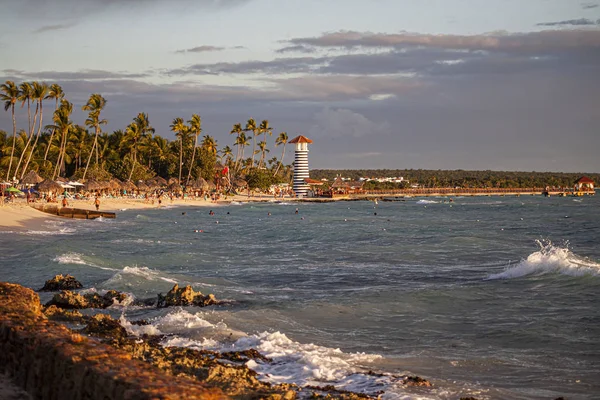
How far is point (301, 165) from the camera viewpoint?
116 meters

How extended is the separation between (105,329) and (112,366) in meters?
5.36

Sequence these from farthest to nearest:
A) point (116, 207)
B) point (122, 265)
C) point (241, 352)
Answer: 1. point (116, 207)
2. point (122, 265)
3. point (241, 352)

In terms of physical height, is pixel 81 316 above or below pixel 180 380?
below

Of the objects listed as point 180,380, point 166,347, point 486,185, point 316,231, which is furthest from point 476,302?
point 486,185

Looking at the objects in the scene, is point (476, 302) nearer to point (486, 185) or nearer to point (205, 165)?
point (205, 165)

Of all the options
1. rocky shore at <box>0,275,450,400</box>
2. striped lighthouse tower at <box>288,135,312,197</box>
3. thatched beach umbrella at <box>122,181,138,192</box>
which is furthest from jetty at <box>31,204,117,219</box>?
striped lighthouse tower at <box>288,135,312,197</box>

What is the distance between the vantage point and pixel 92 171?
79.6 metres

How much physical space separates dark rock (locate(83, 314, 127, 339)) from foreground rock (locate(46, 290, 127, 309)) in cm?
255

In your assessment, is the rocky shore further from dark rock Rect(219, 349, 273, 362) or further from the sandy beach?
the sandy beach

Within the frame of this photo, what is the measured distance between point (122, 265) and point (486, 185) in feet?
587

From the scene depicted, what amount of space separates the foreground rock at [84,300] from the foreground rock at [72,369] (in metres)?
4.98

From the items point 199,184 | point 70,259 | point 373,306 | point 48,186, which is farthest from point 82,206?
point 373,306

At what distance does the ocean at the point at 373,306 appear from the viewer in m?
10.9

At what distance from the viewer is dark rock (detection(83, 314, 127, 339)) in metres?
12.2
